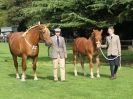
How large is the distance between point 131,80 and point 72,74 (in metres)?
3.28

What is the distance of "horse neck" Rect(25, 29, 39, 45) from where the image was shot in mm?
16859

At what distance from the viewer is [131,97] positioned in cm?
1299

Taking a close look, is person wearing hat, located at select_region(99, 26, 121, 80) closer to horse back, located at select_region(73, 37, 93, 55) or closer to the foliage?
horse back, located at select_region(73, 37, 93, 55)

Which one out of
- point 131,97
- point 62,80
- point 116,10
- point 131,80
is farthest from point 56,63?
point 116,10

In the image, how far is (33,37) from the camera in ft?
55.6

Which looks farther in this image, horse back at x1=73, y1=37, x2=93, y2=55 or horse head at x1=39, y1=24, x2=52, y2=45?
horse back at x1=73, y1=37, x2=93, y2=55

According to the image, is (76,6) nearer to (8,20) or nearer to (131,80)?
(131,80)

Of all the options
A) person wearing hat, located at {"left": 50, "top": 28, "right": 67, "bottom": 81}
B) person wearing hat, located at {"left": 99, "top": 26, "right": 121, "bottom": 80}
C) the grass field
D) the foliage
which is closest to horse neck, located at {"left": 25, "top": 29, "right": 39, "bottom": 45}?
person wearing hat, located at {"left": 50, "top": 28, "right": 67, "bottom": 81}

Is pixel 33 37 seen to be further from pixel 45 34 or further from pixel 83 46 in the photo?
pixel 83 46

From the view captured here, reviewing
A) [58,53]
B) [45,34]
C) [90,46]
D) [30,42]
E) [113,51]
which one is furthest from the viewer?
[90,46]

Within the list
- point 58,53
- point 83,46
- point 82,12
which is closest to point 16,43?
point 58,53

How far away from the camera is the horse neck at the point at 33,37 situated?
16859mm

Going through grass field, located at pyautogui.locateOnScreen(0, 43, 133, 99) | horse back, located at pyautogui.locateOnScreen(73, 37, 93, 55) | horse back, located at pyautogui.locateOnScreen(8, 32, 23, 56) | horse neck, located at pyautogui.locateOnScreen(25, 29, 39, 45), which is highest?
horse neck, located at pyautogui.locateOnScreen(25, 29, 39, 45)

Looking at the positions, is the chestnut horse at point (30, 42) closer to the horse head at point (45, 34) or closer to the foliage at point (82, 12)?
the horse head at point (45, 34)
